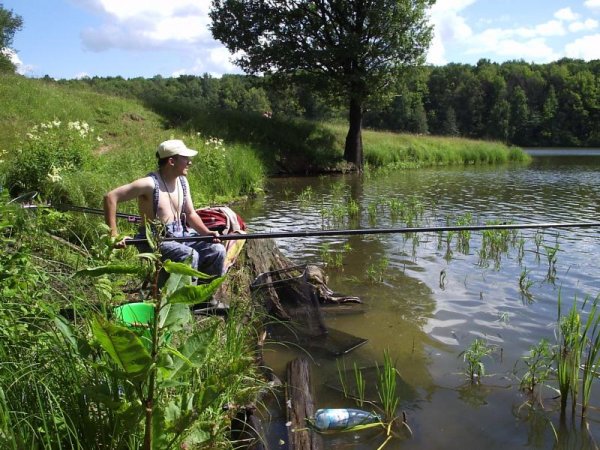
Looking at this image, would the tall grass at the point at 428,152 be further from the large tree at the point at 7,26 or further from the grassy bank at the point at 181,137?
the large tree at the point at 7,26

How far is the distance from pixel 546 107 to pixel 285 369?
306 feet

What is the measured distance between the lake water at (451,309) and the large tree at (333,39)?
37.4ft

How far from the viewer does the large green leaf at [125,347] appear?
1.67 meters

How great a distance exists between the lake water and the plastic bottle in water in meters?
0.09

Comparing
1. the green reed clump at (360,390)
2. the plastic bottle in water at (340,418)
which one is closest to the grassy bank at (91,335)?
the plastic bottle in water at (340,418)

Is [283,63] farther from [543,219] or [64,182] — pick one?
[64,182]

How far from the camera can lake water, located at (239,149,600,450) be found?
12.2ft

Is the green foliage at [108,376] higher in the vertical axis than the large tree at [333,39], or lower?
lower

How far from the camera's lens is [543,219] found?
39.1 ft

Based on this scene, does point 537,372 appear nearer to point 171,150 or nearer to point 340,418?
point 340,418

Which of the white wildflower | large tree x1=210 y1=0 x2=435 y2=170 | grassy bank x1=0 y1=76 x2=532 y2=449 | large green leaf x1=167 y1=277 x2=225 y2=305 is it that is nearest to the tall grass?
large tree x1=210 y1=0 x2=435 y2=170

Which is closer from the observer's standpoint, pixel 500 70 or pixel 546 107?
pixel 546 107

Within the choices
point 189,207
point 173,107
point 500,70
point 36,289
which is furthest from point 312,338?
point 500,70

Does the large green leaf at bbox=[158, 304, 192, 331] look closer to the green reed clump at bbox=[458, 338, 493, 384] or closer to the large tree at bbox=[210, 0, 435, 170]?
the green reed clump at bbox=[458, 338, 493, 384]
